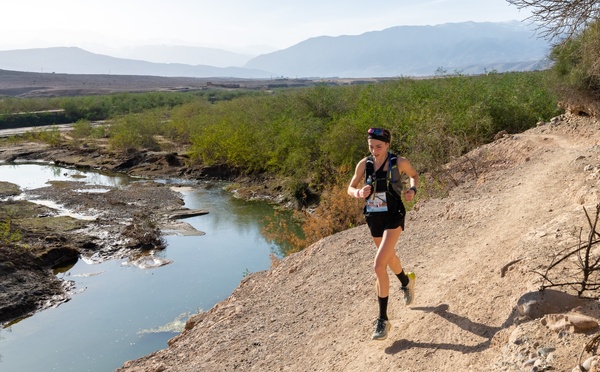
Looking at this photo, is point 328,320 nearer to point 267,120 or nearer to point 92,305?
point 92,305

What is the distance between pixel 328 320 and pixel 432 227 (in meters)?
3.56

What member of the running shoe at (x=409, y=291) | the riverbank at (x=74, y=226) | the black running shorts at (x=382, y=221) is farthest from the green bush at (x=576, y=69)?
the riverbank at (x=74, y=226)

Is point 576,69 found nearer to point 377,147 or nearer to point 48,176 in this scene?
point 377,147

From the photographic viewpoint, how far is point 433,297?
641 centimetres

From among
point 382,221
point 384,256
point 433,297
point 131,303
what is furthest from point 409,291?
point 131,303

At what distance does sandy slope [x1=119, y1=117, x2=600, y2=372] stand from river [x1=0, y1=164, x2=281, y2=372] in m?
3.86

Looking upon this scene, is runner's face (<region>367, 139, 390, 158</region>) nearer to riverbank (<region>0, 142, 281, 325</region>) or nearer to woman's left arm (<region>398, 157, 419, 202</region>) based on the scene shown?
woman's left arm (<region>398, 157, 419, 202</region>)

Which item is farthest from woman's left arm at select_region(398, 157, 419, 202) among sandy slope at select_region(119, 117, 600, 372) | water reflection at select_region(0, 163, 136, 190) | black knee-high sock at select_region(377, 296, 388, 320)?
water reflection at select_region(0, 163, 136, 190)

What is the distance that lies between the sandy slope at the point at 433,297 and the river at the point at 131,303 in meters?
3.86

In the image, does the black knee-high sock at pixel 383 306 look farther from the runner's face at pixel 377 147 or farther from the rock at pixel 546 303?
the runner's face at pixel 377 147

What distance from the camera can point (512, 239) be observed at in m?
7.23

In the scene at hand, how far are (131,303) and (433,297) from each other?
486 inches

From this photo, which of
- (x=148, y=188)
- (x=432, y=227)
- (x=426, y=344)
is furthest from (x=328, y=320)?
(x=148, y=188)

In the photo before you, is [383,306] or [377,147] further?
[383,306]
